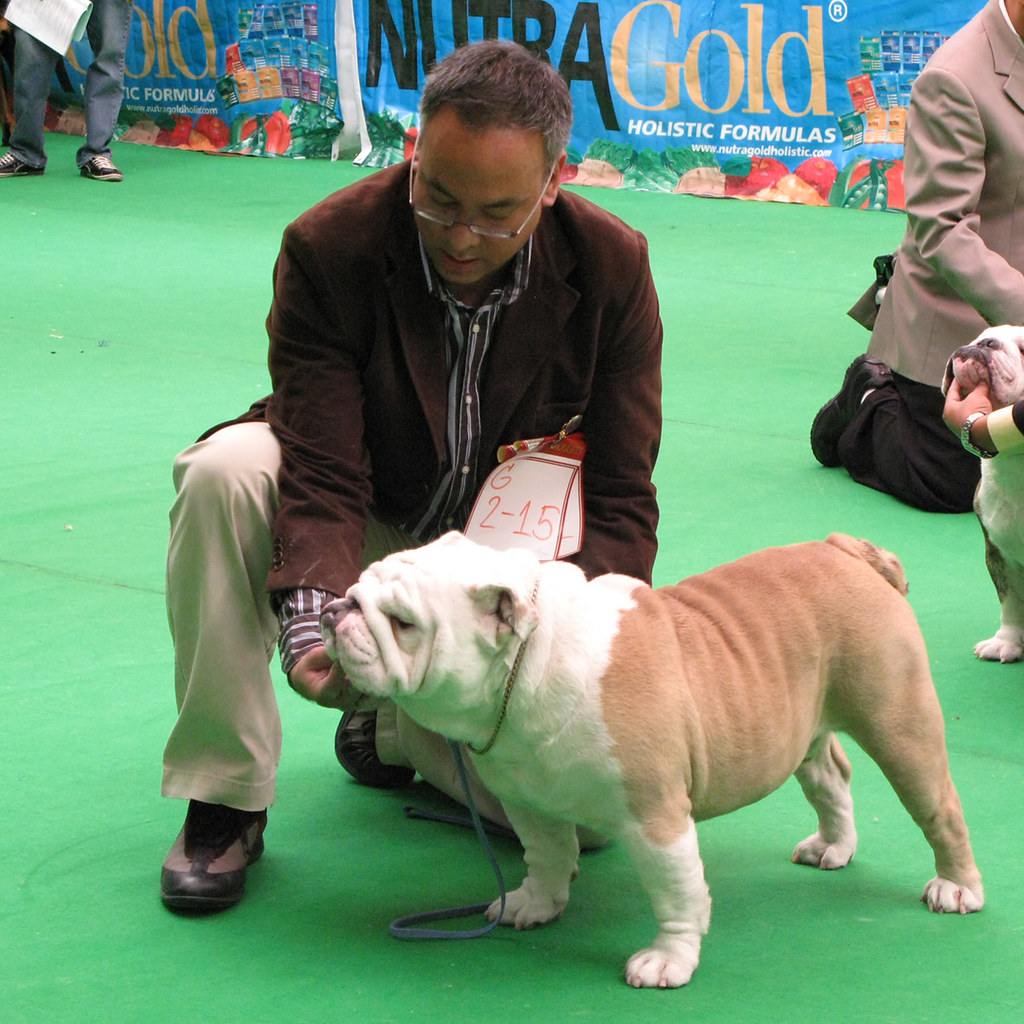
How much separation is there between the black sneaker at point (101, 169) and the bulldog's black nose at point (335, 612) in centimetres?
953

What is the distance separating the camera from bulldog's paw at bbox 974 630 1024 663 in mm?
3803

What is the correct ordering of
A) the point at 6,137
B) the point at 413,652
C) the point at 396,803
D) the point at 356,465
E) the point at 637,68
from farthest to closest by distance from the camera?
the point at 6,137 → the point at 637,68 → the point at 396,803 → the point at 356,465 → the point at 413,652

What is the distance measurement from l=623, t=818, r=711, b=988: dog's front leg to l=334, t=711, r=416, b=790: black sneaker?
2.87 ft

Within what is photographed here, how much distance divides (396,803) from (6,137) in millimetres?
10554

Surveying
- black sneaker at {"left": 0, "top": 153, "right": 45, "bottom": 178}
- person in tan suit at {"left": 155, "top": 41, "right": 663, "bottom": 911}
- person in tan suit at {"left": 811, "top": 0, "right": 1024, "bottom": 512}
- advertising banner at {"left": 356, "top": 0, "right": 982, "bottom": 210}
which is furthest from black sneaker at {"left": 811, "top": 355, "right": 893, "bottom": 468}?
black sneaker at {"left": 0, "top": 153, "right": 45, "bottom": 178}

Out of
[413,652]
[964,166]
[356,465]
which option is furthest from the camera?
[964,166]

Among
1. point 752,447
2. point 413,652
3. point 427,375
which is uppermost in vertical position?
point 427,375

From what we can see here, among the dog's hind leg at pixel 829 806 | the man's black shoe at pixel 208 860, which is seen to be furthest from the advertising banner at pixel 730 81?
the man's black shoe at pixel 208 860

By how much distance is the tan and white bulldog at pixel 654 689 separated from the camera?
212 centimetres

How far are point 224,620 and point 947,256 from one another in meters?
2.90

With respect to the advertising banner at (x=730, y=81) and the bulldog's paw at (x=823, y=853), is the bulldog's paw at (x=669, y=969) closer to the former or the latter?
the bulldog's paw at (x=823, y=853)

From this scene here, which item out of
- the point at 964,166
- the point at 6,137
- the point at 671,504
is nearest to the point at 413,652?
the point at 671,504

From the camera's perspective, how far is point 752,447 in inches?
216

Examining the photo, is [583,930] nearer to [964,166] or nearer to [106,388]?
[964,166]
